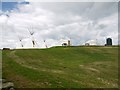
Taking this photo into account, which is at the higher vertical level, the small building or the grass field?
the small building

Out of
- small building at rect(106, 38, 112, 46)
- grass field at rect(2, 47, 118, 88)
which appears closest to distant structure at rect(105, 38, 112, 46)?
small building at rect(106, 38, 112, 46)

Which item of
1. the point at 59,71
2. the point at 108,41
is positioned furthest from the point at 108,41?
the point at 59,71

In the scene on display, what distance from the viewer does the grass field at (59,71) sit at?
35906mm

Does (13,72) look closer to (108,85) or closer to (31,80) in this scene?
(31,80)

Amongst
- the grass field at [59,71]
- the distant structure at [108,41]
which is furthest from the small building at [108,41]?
the grass field at [59,71]

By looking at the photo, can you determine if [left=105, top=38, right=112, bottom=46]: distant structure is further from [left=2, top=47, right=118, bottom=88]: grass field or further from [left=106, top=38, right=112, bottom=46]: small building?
[left=2, top=47, right=118, bottom=88]: grass field

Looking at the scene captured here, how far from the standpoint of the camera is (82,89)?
3444cm

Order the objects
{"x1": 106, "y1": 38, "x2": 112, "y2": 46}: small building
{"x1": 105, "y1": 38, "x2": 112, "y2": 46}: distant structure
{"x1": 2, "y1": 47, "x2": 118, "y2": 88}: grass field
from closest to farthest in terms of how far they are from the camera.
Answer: {"x1": 2, "y1": 47, "x2": 118, "y2": 88}: grass field, {"x1": 105, "y1": 38, "x2": 112, "y2": 46}: distant structure, {"x1": 106, "y1": 38, "x2": 112, "y2": 46}: small building

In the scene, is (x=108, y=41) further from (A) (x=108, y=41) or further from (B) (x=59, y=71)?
(B) (x=59, y=71)

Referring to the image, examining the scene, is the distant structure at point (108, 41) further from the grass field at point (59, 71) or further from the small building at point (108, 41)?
the grass field at point (59, 71)

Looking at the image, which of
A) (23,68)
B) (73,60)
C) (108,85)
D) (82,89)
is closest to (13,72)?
(23,68)

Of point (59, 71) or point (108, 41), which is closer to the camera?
point (59, 71)

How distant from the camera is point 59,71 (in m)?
44.3

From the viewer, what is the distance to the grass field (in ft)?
118
